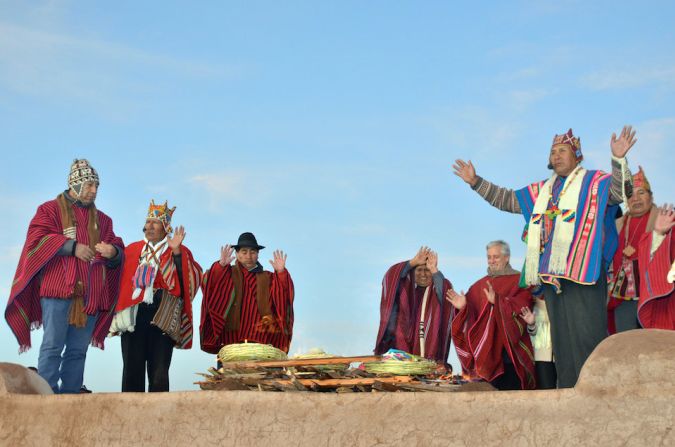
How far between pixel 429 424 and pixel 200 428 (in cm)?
170

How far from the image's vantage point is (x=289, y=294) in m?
10.3

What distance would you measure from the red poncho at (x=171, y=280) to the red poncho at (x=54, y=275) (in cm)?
14

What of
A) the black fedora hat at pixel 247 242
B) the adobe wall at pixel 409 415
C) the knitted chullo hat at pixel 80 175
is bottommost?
the adobe wall at pixel 409 415

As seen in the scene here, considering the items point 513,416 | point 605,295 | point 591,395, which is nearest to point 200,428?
point 513,416

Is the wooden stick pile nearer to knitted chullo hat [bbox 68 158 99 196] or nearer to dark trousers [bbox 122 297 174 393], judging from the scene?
dark trousers [bbox 122 297 174 393]

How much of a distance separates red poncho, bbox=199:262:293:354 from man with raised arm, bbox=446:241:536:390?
209 centimetres

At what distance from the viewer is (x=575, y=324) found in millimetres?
7230

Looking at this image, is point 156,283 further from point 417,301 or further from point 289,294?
point 417,301

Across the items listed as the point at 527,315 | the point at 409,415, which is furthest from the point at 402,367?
the point at 527,315

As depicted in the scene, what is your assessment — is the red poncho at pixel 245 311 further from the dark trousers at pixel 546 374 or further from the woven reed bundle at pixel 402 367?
the woven reed bundle at pixel 402 367

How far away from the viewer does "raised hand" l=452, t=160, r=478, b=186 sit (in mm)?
8164

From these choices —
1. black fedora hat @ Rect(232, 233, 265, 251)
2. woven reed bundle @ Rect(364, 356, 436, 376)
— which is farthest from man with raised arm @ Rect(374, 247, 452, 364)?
woven reed bundle @ Rect(364, 356, 436, 376)

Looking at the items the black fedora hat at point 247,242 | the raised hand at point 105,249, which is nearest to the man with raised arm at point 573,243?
the black fedora hat at point 247,242

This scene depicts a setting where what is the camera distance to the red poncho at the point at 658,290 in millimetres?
7906
